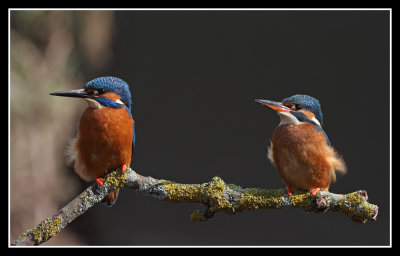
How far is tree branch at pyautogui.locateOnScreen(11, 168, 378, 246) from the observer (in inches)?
92.4

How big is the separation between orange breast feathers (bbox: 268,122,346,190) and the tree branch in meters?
0.11

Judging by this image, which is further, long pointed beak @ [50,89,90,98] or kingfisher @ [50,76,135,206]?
kingfisher @ [50,76,135,206]

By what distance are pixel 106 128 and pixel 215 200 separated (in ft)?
2.23

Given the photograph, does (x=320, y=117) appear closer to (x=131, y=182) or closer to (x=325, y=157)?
(x=325, y=157)

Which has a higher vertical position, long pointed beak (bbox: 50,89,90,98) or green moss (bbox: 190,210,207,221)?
long pointed beak (bbox: 50,89,90,98)

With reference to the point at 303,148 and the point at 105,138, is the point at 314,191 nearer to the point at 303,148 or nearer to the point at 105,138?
the point at 303,148

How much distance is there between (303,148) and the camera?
8.29ft

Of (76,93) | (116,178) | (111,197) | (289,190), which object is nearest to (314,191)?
(289,190)

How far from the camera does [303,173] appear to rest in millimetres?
2492

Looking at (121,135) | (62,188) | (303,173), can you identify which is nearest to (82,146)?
(121,135)

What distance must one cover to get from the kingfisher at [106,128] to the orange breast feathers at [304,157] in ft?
2.66

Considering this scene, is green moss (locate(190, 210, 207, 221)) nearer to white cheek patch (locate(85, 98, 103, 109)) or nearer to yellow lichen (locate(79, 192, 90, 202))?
yellow lichen (locate(79, 192, 90, 202))

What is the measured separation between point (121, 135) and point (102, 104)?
188mm

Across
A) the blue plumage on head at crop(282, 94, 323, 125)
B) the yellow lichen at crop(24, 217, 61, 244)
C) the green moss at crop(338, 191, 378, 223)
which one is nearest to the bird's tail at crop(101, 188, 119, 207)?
the yellow lichen at crop(24, 217, 61, 244)
